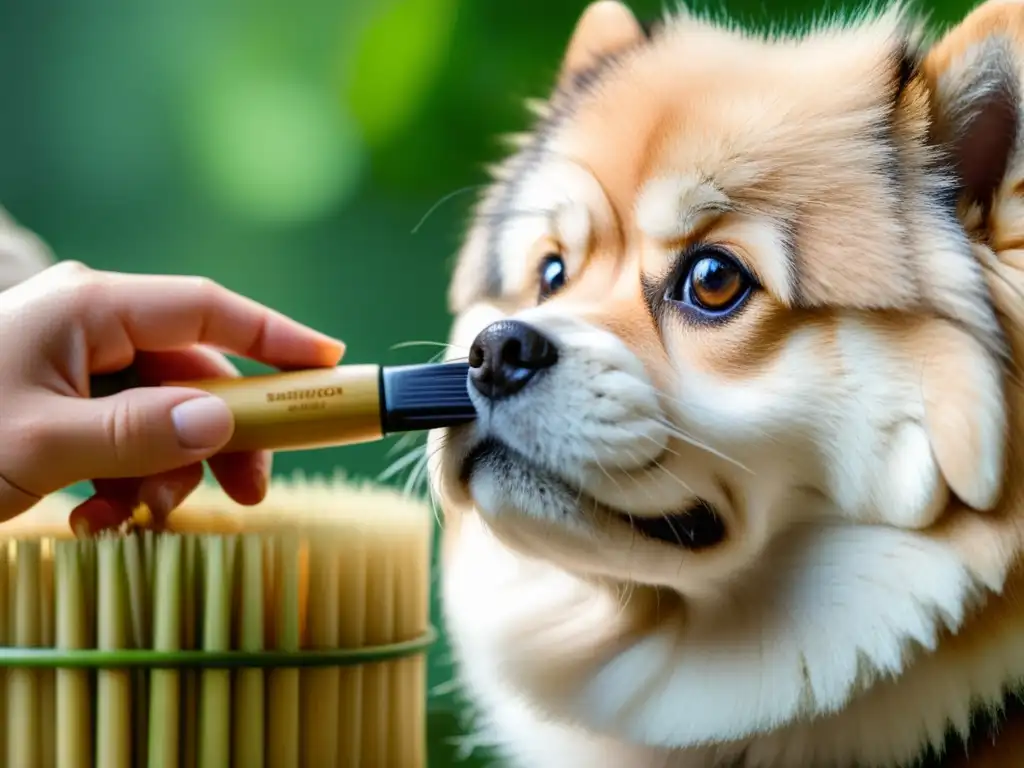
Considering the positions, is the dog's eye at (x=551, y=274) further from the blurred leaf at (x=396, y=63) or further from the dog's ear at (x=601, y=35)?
the blurred leaf at (x=396, y=63)

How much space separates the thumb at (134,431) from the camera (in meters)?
0.67

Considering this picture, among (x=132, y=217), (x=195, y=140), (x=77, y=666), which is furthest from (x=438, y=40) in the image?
(x=77, y=666)

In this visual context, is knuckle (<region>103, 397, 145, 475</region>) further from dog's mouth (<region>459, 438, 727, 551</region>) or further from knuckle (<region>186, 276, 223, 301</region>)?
dog's mouth (<region>459, 438, 727, 551</region>)

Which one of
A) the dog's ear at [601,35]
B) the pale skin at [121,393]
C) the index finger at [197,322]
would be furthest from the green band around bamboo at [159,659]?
the dog's ear at [601,35]

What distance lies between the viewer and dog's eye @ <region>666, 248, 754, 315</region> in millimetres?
735

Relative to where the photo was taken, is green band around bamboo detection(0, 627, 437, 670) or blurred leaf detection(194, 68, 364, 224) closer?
green band around bamboo detection(0, 627, 437, 670)

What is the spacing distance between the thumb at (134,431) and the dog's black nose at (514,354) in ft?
0.63

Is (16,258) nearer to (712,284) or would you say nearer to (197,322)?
(197,322)

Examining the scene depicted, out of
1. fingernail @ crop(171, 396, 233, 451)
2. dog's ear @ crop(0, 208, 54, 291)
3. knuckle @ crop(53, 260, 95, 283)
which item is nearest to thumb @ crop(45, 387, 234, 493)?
fingernail @ crop(171, 396, 233, 451)

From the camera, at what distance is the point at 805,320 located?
717 millimetres

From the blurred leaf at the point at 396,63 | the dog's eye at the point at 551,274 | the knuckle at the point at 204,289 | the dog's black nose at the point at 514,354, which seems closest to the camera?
the dog's black nose at the point at 514,354

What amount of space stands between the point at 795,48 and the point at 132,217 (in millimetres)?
843


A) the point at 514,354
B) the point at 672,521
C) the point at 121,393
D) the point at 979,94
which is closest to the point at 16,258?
the point at 121,393

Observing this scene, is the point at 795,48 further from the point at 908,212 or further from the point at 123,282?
the point at 123,282
